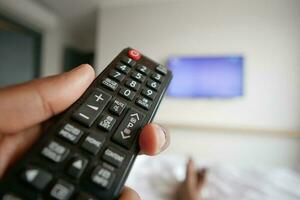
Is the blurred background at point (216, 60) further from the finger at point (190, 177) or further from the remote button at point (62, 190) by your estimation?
the remote button at point (62, 190)

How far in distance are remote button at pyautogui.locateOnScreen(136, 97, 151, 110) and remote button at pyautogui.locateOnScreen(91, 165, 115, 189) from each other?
13cm

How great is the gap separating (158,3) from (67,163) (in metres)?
1.95

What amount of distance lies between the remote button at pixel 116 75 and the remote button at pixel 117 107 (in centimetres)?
5

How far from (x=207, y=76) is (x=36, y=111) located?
1.63 metres

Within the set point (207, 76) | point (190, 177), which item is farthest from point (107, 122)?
point (207, 76)

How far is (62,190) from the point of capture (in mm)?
274

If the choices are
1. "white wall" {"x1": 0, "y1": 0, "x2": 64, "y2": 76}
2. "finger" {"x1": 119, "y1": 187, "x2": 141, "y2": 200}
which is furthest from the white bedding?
"white wall" {"x1": 0, "y1": 0, "x2": 64, "y2": 76}

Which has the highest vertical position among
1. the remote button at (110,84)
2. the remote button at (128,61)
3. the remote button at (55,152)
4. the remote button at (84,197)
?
the remote button at (128,61)

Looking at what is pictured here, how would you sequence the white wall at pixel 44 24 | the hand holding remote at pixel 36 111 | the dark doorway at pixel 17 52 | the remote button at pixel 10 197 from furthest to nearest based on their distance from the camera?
the dark doorway at pixel 17 52 → the white wall at pixel 44 24 → the hand holding remote at pixel 36 111 → the remote button at pixel 10 197

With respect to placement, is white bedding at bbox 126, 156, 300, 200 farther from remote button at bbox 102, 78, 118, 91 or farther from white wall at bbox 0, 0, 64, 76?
white wall at bbox 0, 0, 64, 76

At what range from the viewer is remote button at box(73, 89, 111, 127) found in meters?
0.35

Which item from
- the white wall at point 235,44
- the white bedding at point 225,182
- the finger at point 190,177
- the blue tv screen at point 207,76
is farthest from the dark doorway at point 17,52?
the finger at point 190,177

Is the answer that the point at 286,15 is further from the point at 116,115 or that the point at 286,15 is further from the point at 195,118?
the point at 116,115

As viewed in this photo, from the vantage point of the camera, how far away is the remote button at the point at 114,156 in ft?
1.04
